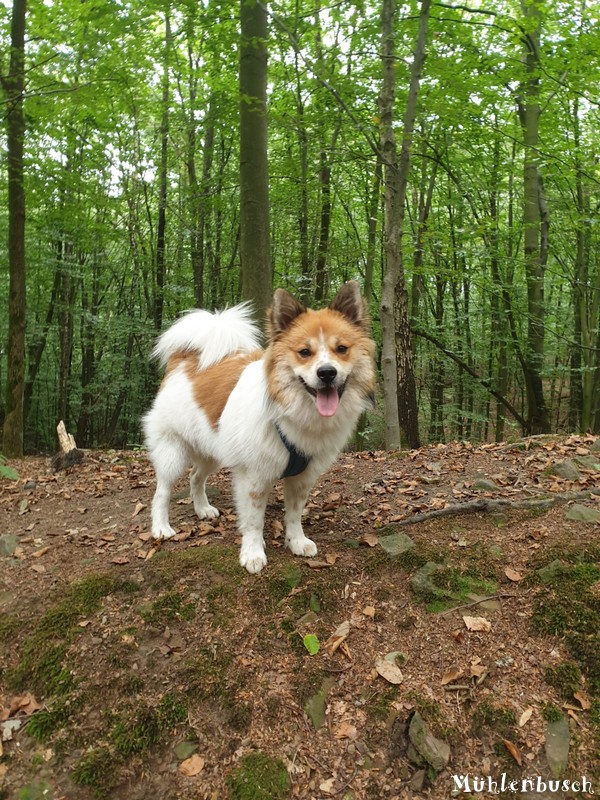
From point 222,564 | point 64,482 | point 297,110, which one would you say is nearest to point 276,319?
point 222,564

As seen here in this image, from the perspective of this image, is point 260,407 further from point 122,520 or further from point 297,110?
point 297,110

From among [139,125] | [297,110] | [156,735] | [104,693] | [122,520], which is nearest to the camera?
[156,735]

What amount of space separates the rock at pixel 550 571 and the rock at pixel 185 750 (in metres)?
2.09

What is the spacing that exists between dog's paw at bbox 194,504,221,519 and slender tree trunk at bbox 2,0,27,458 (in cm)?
541

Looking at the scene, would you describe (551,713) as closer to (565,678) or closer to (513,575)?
(565,678)

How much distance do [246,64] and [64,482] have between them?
5320 mm

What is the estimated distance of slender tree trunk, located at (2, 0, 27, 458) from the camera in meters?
7.15

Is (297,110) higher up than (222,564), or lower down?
higher up

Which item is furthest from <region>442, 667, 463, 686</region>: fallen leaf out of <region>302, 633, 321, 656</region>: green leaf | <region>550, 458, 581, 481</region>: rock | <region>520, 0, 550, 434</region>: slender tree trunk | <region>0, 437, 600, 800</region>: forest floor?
<region>520, 0, 550, 434</region>: slender tree trunk

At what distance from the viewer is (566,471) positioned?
4527 mm

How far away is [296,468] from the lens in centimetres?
327

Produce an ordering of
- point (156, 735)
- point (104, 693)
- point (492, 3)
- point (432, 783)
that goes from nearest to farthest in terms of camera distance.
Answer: point (432, 783) < point (156, 735) < point (104, 693) < point (492, 3)

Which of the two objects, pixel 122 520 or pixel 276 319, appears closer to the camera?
pixel 276 319

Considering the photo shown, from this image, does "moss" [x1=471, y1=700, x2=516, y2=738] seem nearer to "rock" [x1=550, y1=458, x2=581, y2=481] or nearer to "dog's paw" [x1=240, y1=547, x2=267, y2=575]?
"dog's paw" [x1=240, y1=547, x2=267, y2=575]
